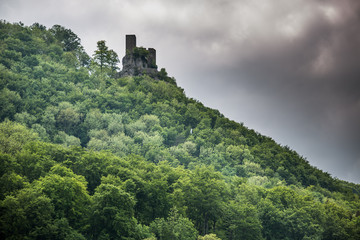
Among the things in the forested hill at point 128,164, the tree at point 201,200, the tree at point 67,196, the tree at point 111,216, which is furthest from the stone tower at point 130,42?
the tree at point 111,216

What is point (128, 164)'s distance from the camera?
6019 cm

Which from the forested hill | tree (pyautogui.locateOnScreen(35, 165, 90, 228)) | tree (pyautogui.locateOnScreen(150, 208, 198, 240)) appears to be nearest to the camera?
tree (pyautogui.locateOnScreen(35, 165, 90, 228))

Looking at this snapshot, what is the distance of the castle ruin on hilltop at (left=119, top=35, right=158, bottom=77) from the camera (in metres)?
117

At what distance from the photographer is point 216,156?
96375 mm

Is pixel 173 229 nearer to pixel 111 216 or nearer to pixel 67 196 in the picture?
pixel 111 216

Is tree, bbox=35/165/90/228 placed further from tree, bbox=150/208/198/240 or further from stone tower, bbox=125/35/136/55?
stone tower, bbox=125/35/136/55

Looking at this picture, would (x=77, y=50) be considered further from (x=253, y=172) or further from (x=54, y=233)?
(x=54, y=233)

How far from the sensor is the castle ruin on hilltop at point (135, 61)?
117469 millimetres

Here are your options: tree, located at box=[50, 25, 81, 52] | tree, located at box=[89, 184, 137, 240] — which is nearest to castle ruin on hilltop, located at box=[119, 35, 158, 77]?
tree, located at box=[50, 25, 81, 52]

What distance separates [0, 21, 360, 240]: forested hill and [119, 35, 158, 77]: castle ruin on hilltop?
3.53 metres

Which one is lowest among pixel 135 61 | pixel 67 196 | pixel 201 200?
pixel 201 200

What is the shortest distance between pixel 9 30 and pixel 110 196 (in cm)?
8376

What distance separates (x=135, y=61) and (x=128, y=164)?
206ft

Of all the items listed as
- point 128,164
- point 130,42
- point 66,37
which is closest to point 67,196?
point 128,164
